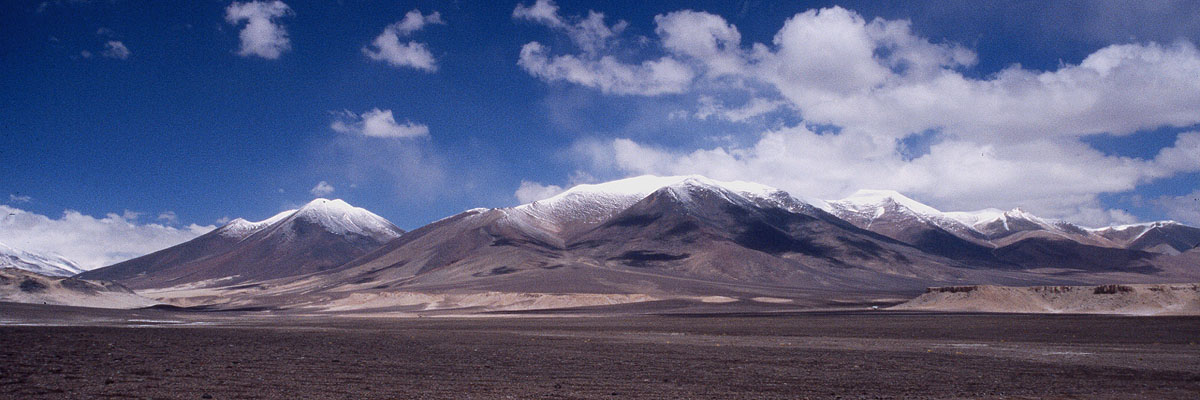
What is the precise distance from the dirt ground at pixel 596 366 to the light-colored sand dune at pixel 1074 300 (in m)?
36.8

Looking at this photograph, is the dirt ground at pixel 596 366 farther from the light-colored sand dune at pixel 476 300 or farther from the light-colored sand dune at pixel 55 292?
the light-colored sand dune at pixel 55 292

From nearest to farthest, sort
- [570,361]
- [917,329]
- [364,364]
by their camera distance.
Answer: [364,364] < [570,361] < [917,329]

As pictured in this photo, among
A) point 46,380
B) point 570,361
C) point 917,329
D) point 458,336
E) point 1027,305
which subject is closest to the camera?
point 46,380

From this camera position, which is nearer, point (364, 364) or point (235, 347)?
point (364, 364)

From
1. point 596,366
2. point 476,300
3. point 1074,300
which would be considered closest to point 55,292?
point 476,300

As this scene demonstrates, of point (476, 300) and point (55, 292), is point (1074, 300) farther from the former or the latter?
point (55, 292)

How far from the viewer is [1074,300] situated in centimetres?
8306

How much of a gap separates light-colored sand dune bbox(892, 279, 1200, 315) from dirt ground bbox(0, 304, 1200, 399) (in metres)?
36.8

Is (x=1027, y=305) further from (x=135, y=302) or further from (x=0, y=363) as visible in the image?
(x=135, y=302)

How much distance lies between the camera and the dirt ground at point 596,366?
66.1 feet

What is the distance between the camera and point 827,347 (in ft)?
122

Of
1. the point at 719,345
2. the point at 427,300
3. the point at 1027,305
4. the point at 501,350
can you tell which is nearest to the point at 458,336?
the point at 501,350

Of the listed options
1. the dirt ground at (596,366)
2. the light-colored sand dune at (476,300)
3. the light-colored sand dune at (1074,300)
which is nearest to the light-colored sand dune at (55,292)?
the light-colored sand dune at (476,300)

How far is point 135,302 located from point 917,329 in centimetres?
12168
